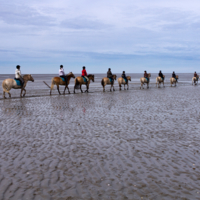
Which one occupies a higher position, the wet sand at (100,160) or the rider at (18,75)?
the rider at (18,75)

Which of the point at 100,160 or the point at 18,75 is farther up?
the point at 18,75

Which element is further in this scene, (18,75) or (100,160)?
(18,75)

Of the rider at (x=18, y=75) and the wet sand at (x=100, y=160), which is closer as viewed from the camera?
the wet sand at (x=100, y=160)

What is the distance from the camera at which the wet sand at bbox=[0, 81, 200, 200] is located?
4.32m

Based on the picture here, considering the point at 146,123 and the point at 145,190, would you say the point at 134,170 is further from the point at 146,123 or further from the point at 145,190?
the point at 146,123

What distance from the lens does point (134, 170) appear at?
5.21 m

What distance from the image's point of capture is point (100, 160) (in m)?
5.79

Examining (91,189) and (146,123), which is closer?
(91,189)

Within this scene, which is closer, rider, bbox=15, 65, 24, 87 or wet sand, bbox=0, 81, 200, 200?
wet sand, bbox=0, 81, 200, 200

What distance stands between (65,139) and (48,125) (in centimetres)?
229

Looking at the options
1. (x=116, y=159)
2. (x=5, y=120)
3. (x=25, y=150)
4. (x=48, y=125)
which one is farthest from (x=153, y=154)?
(x=5, y=120)

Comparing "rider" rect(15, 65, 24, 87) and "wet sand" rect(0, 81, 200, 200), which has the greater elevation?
"rider" rect(15, 65, 24, 87)

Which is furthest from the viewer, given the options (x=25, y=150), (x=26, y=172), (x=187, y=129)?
(x=187, y=129)

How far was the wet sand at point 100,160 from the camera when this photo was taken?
170 inches
